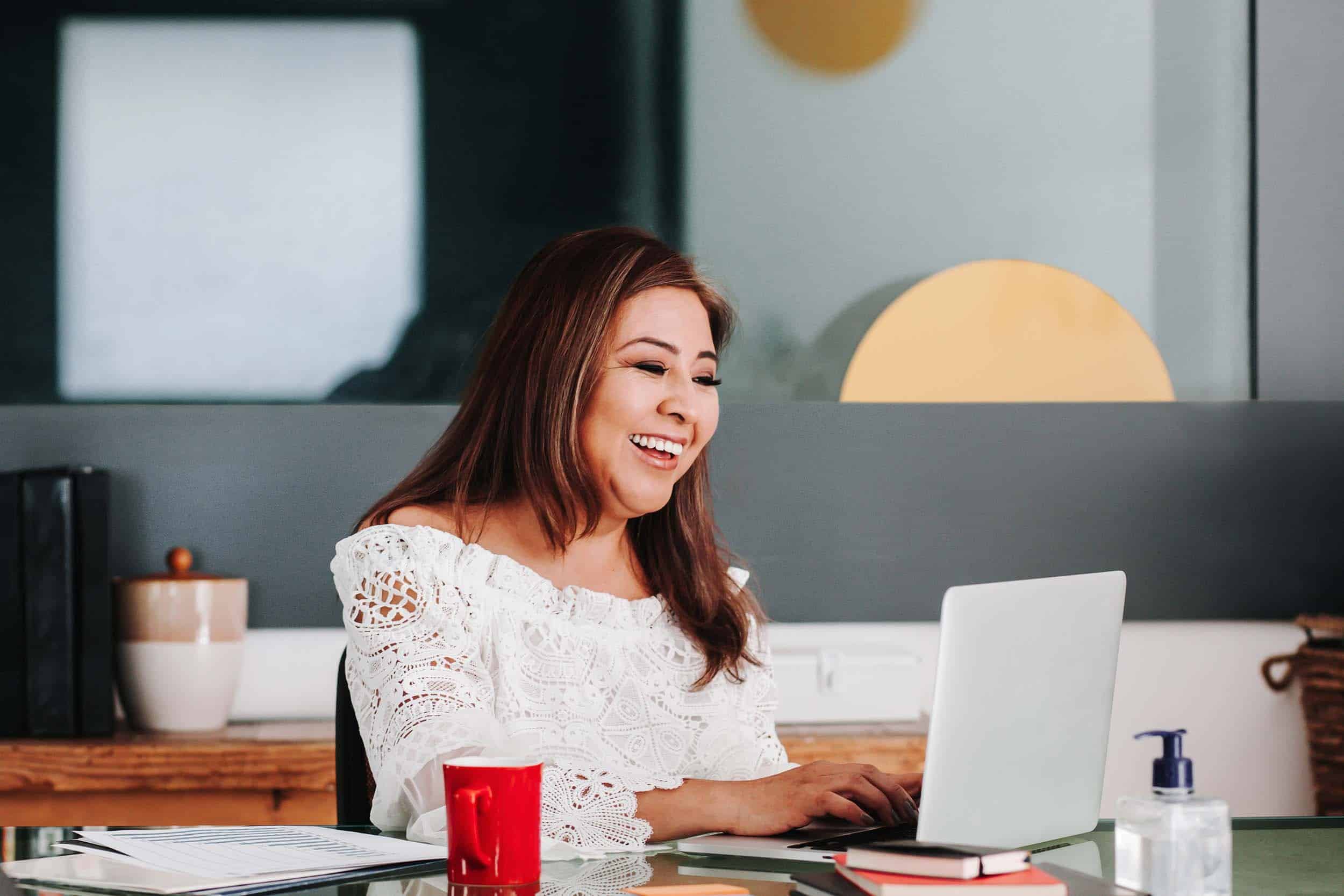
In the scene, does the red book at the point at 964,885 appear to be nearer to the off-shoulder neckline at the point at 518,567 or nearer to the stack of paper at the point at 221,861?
the stack of paper at the point at 221,861

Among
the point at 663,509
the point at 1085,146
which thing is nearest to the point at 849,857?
the point at 663,509

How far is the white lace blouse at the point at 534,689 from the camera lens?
4.33ft

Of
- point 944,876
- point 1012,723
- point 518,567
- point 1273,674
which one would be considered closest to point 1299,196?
point 1273,674

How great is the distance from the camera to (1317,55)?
2.56 meters

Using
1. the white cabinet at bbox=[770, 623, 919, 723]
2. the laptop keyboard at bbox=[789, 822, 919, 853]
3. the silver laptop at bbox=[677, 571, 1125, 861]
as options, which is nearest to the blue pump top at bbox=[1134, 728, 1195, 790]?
the silver laptop at bbox=[677, 571, 1125, 861]

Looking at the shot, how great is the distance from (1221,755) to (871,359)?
0.90 meters

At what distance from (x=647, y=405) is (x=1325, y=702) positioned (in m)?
1.34

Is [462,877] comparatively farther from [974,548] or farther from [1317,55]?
[1317,55]

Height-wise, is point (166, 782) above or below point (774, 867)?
below

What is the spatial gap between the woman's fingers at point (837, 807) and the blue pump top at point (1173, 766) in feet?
1.29

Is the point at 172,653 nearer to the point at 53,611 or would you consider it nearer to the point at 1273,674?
the point at 53,611

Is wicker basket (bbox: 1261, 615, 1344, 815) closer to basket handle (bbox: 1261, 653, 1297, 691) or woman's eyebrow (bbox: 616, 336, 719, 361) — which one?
basket handle (bbox: 1261, 653, 1297, 691)

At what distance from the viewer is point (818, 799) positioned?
4.18ft

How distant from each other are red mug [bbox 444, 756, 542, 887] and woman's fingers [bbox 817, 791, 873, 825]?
0.34 meters
